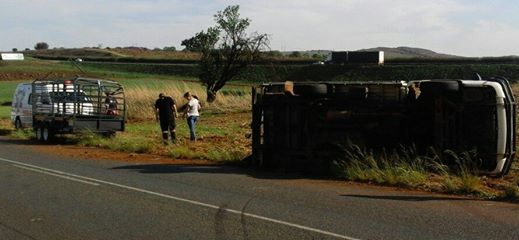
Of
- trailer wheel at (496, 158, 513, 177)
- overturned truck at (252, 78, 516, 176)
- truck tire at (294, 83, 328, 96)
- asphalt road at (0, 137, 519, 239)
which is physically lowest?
asphalt road at (0, 137, 519, 239)

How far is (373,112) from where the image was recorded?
43.9 ft

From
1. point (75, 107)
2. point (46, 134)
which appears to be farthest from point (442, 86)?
point (46, 134)

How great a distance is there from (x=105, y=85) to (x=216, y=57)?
885 inches

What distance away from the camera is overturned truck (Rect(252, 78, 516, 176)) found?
489 inches

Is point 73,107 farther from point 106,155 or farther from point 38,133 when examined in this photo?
point 106,155

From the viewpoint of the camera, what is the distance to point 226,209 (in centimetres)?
926

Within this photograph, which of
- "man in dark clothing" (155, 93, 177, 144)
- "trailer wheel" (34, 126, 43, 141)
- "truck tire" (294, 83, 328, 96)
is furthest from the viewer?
"trailer wheel" (34, 126, 43, 141)

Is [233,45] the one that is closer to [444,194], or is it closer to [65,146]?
[65,146]

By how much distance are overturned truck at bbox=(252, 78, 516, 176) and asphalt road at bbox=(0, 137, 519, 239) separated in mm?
1077

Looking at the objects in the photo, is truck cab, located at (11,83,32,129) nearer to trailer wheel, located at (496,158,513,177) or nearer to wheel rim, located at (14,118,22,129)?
wheel rim, located at (14,118,22,129)

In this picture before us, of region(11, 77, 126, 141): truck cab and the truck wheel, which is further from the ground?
region(11, 77, 126, 141): truck cab

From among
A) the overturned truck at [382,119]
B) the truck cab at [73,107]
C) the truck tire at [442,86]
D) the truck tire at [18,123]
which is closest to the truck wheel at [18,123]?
the truck tire at [18,123]

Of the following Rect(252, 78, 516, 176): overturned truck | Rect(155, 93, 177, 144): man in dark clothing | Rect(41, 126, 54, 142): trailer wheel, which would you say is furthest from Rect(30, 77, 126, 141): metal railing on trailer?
Rect(252, 78, 516, 176): overturned truck

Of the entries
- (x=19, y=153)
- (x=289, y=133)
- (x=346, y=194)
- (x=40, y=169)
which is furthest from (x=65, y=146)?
(x=346, y=194)
